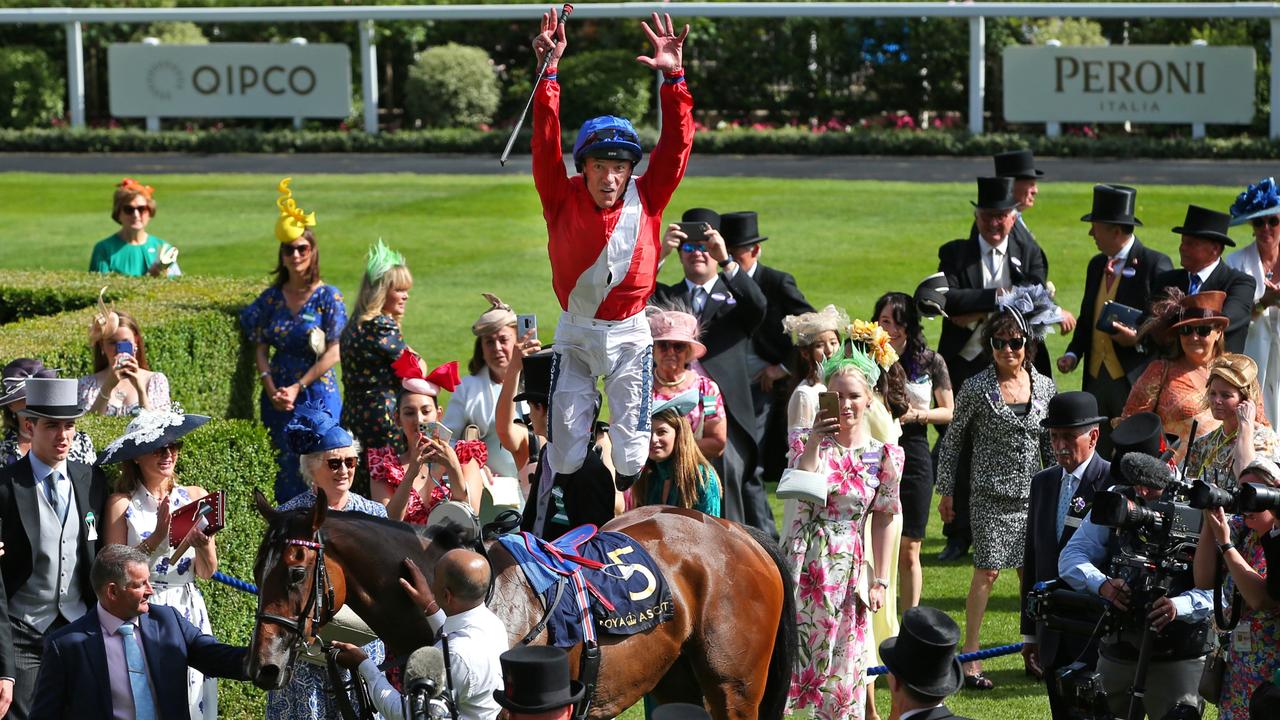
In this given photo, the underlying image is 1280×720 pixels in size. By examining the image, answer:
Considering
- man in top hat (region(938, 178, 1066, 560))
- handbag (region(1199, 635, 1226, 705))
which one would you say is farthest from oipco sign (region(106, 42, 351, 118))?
handbag (region(1199, 635, 1226, 705))

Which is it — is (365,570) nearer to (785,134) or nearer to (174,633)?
(174,633)

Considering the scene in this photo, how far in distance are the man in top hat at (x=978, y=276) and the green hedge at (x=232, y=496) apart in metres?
4.46

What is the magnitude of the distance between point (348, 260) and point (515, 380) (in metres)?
11.4

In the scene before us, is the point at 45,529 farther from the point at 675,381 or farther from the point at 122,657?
the point at 675,381

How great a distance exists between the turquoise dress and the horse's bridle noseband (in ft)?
15.3

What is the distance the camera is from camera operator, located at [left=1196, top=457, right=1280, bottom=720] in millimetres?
6055

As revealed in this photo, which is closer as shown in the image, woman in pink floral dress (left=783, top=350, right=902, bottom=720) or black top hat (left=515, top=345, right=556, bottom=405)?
black top hat (left=515, top=345, right=556, bottom=405)

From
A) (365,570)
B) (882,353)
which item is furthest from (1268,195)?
(365,570)

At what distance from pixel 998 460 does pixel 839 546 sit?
1620mm

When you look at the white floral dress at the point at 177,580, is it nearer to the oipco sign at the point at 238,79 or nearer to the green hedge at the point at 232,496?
the green hedge at the point at 232,496

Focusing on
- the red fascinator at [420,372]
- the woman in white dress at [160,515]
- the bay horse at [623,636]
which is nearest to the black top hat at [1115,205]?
the red fascinator at [420,372]

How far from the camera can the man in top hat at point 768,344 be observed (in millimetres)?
10336

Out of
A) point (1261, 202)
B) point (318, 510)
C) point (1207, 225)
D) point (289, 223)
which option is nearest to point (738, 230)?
point (289, 223)

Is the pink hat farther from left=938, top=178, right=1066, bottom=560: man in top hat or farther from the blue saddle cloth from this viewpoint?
left=938, top=178, right=1066, bottom=560: man in top hat
